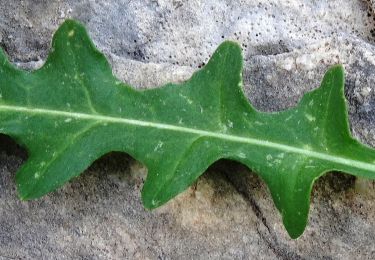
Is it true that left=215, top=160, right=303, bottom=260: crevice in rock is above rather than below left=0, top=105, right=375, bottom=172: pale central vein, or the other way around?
below

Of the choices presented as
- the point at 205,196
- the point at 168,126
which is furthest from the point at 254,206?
the point at 168,126

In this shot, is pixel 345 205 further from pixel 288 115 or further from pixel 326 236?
pixel 288 115

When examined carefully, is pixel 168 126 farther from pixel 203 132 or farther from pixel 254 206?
pixel 254 206

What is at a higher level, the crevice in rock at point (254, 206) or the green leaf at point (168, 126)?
the green leaf at point (168, 126)

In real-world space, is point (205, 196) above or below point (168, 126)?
below

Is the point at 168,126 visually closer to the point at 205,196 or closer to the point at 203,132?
the point at 203,132
